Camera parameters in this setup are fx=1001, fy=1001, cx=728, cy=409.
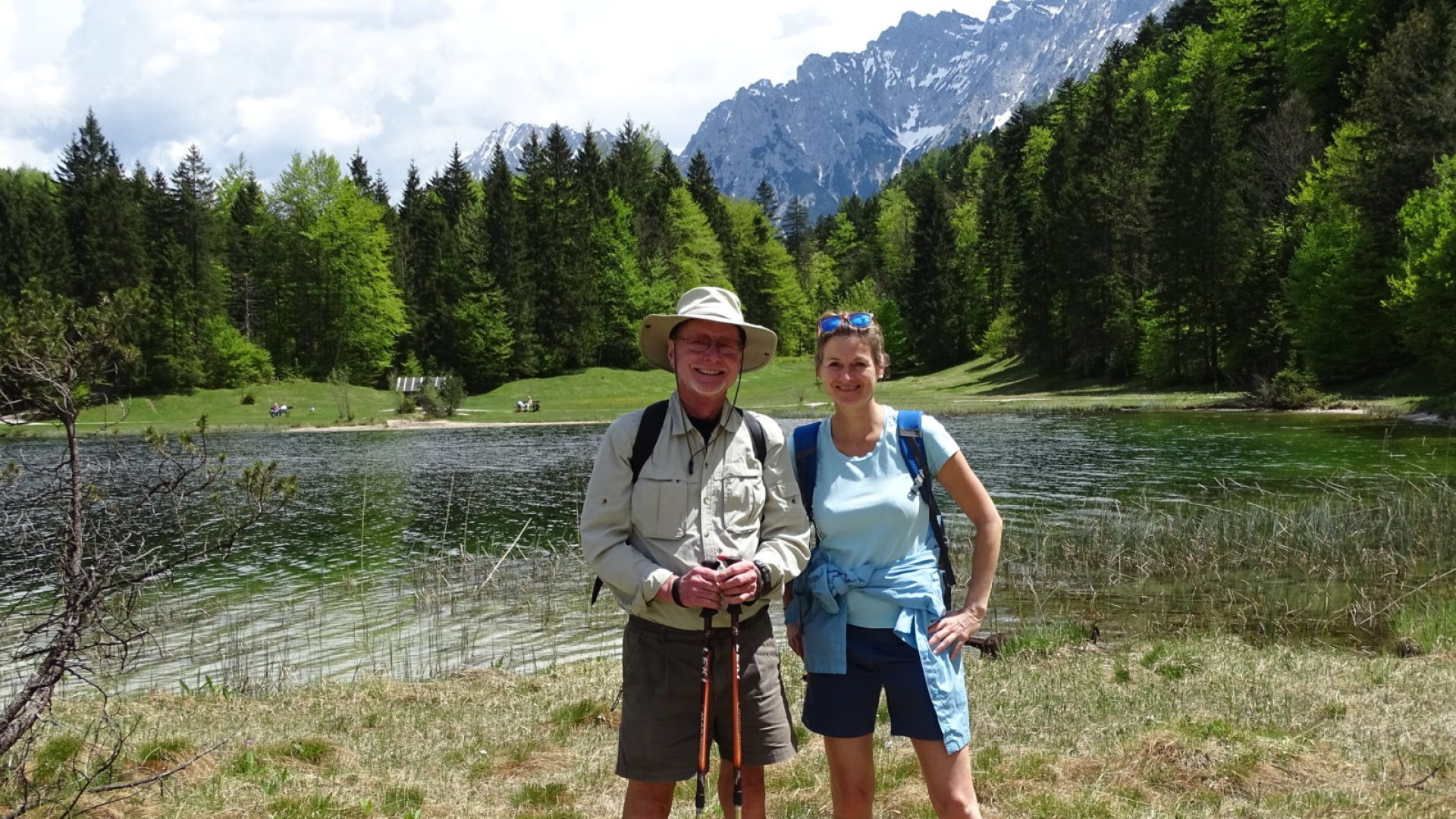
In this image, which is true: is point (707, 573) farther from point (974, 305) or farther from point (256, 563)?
point (974, 305)

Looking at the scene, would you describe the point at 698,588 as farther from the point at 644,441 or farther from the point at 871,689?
the point at 871,689

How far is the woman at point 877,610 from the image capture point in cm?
360

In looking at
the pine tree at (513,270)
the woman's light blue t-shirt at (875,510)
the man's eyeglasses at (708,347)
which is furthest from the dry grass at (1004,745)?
the pine tree at (513,270)

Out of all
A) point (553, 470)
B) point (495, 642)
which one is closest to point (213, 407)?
point (553, 470)

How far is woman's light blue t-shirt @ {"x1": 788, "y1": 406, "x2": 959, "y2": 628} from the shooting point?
143 inches

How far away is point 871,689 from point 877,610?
0.29m

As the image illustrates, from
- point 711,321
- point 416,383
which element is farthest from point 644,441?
point 416,383

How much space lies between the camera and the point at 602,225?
252 ft

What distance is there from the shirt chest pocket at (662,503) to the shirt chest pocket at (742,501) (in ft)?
0.52

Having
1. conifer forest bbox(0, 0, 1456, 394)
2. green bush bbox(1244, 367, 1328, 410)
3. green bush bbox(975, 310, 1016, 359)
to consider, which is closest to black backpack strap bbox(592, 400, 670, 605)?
Answer: conifer forest bbox(0, 0, 1456, 394)

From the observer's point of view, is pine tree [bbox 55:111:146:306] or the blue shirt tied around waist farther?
pine tree [bbox 55:111:146:306]

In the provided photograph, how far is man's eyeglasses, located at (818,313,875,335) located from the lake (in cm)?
517

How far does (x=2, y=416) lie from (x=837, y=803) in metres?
3.74

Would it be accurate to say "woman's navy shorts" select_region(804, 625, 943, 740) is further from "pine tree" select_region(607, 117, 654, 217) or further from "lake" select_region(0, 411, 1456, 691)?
"pine tree" select_region(607, 117, 654, 217)
